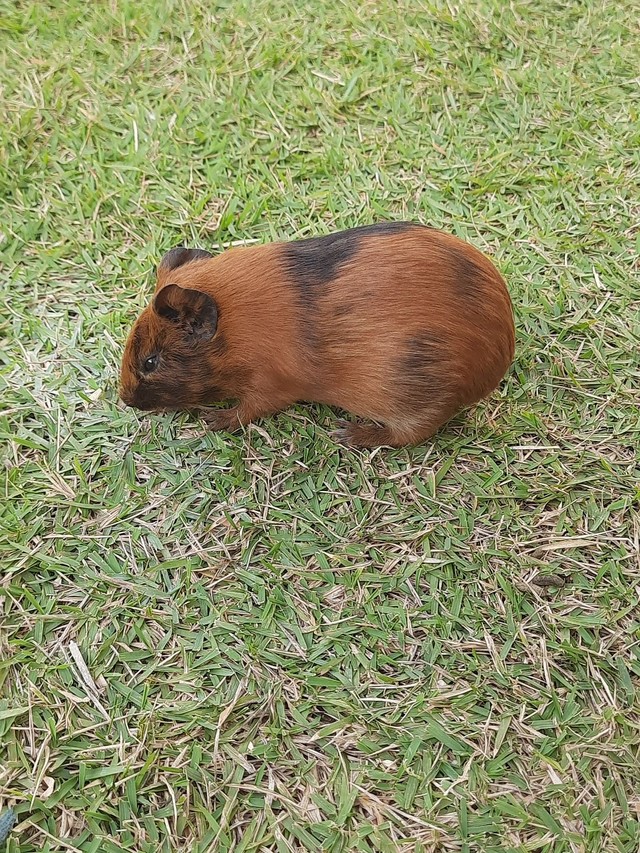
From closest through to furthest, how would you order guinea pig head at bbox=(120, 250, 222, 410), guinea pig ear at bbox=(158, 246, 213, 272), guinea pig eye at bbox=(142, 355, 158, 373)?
guinea pig head at bbox=(120, 250, 222, 410)
guinea pig eye at bbox=(142, 355, 158, 373)
guinea pig ear at bbox=(158, 246, 213, 272)

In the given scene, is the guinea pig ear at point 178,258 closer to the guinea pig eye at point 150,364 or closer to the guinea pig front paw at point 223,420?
the guinea pig eye at point 150,364

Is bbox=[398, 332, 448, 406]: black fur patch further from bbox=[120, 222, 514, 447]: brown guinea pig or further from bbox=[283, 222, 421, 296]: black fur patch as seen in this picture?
bbox=[283, 222, 421, 296]: black fur patch

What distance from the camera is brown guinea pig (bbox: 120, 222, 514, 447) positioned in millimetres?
3086

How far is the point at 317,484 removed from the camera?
3.54 m

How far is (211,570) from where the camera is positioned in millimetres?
3322

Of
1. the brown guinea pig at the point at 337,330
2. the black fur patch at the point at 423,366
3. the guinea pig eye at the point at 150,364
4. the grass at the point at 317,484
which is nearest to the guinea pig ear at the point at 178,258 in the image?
the brown guinea pig at the point at 337,330

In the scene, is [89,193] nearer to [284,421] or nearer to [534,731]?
[284,421]

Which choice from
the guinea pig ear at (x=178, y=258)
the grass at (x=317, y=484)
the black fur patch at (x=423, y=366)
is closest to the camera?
the grass at (x=317, y=484)

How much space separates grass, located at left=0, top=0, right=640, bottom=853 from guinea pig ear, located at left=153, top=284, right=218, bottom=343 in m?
0.70

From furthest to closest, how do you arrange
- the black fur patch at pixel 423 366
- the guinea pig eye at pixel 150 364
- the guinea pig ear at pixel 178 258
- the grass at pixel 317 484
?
1. the guinea pig ear at pixel 178 258
2. the guinea pig eye at pixel 150 364
3. the black fur patch at pixel 423 366
4. the grass at pixel 317 484

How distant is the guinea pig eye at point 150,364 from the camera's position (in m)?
3.35

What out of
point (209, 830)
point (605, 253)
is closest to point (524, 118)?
point (605, 253)

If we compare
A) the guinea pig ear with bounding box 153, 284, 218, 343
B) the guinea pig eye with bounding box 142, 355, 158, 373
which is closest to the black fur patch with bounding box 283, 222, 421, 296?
the guinea pig ear with bounding box 153, 284, 218, 343

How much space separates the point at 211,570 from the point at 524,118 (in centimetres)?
389
